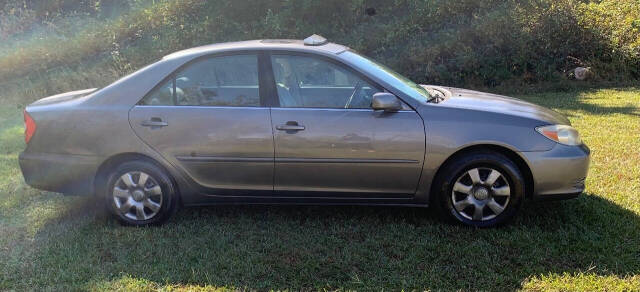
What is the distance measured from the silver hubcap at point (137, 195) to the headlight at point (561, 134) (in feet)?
9.96

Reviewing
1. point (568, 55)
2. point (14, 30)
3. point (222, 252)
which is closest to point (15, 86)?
point (14, 30)

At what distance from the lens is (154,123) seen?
13.0ft

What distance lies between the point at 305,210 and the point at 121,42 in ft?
34.8

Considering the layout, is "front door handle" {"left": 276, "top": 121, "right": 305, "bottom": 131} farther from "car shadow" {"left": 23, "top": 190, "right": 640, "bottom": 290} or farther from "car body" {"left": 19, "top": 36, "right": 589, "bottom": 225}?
"car shadow" {"left": 23, "top": 190, "right": 640, "bottom": 290}

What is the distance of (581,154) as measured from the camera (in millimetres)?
3879

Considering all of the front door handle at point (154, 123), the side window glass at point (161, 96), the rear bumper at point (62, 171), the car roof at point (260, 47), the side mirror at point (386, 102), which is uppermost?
the car roof at point (260, 47)

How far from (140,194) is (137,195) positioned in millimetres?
27

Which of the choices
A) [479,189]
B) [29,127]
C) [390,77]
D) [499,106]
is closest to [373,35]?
[390,77]

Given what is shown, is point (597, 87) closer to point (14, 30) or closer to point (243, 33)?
point (243, 33)

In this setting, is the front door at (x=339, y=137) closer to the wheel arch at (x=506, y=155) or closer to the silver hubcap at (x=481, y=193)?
the wheel arch at (x=506, y=155)

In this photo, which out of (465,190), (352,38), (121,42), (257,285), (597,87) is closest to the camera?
(257,285)

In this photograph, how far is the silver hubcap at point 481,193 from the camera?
12.8 feet

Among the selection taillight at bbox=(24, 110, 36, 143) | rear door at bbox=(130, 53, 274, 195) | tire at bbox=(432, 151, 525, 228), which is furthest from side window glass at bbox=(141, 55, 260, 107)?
tire at bbox=(432, 151, 525, 228)

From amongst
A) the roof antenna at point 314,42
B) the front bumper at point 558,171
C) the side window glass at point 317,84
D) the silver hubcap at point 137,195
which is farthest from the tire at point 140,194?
the front bumper at point 558,171
